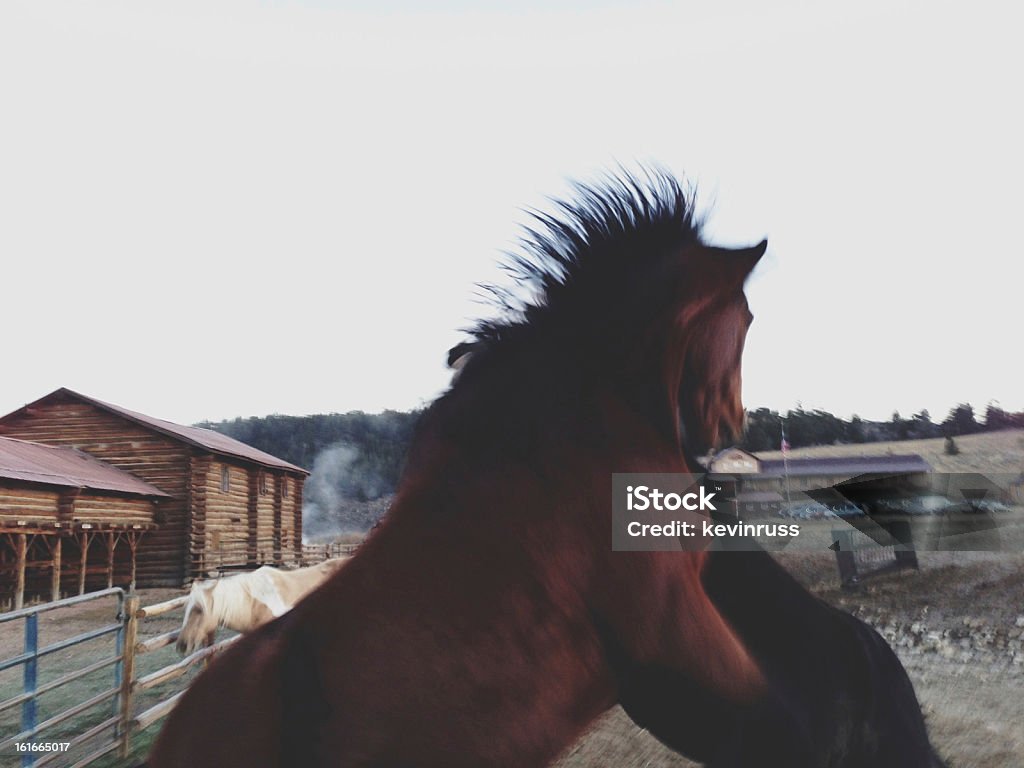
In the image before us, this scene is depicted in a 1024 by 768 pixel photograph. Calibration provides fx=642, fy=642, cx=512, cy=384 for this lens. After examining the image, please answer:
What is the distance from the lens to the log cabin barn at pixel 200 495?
4.87 m

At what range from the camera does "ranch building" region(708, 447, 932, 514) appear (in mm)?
2201

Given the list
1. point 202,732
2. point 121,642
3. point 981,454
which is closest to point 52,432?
point 121,642

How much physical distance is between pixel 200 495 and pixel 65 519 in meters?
1.70

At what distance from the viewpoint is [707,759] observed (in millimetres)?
1053

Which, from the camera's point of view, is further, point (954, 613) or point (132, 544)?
point (132, 544)

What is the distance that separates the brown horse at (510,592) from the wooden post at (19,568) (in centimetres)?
593

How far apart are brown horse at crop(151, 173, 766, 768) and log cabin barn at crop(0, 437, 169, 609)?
4.65 m

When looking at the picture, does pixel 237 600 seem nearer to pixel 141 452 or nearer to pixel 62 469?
pixel 141 452

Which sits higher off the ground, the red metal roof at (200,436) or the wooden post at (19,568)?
the red metal roof at (200,436)

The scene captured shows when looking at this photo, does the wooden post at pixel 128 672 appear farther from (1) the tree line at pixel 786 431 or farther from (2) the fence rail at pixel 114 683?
(1) the tree line at pixel 786 431

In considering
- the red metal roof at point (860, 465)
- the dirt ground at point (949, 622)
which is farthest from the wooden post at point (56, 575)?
the red metal roof at point (860, 465)

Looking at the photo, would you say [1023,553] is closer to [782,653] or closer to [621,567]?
[782,653]

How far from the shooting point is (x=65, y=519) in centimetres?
554

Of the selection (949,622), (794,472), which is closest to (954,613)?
(949,622)
